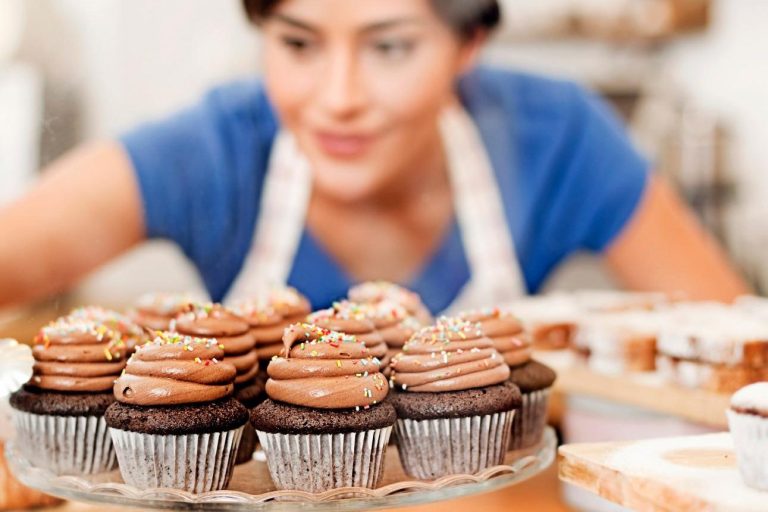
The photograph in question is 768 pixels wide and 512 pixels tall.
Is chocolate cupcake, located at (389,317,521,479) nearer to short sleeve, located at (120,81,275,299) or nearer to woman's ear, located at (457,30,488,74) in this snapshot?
woman's ear, located at (457,30,488,74)

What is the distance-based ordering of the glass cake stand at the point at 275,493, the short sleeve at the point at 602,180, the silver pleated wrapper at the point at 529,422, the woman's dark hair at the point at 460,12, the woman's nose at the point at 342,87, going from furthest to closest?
1. the short sleeve at the point at 602,180
2. the woman's dark hair at the point at 460,12
3. the woman's nose at the point at 342,87
4. the silver pleated wrapper at the point at 529,422
5. the glass cake stand at the point at 275,493

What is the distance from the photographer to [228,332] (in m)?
1.17

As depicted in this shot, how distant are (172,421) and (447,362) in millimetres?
343

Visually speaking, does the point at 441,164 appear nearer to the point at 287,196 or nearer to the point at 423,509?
the point at 287,196

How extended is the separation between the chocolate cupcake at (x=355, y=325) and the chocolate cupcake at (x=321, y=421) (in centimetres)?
10

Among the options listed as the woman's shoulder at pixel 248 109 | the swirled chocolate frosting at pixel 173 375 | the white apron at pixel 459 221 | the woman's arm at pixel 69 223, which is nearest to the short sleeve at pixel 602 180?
the white apron at pixel 459 221

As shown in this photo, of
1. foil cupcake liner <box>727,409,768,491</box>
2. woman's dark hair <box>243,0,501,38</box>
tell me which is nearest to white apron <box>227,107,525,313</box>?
woman's dark hair <box>243,0,501,38</box>

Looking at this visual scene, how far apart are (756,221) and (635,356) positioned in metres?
2.49

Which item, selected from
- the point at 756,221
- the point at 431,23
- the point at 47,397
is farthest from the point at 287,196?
the point at 756,221

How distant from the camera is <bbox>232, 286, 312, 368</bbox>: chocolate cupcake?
125 cm

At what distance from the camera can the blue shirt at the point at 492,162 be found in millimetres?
2230

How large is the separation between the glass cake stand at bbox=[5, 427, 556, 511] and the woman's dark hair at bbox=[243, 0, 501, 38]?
3.87 feet

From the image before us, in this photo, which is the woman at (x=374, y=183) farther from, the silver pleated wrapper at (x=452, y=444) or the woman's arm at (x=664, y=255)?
the silver pleated wrapper at (x=452, y=444)

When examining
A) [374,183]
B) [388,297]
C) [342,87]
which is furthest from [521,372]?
[374,183]
